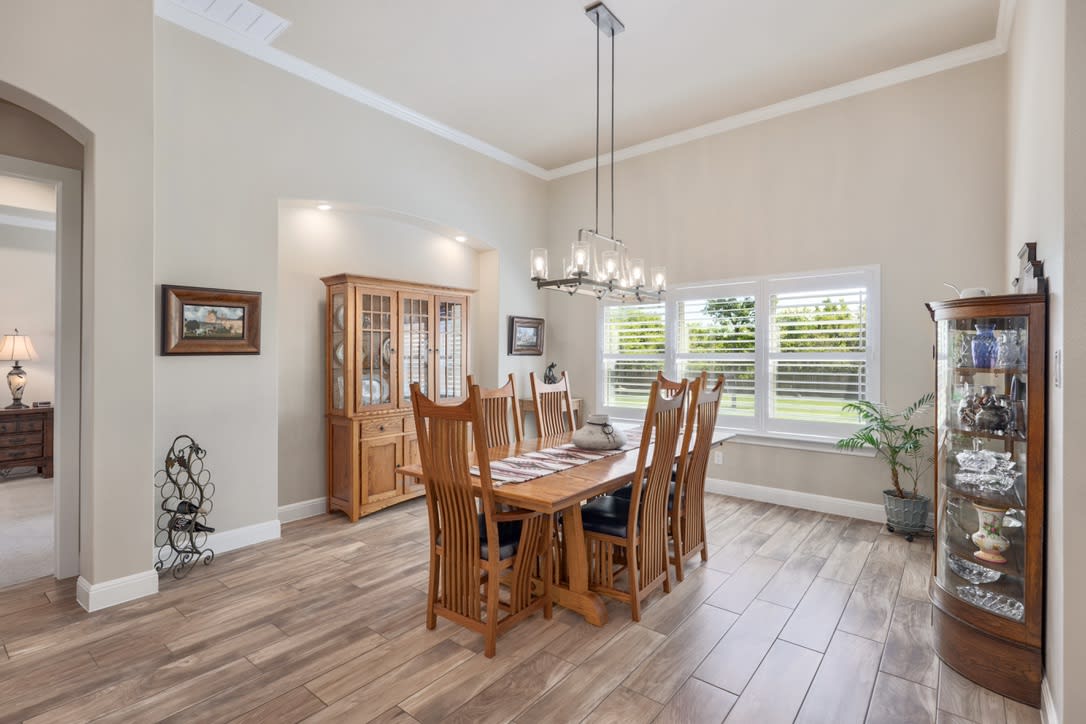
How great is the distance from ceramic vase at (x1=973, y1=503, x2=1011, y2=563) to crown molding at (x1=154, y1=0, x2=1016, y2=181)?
2987 mm

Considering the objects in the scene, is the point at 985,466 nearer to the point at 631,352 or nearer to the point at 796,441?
the point at 796,441

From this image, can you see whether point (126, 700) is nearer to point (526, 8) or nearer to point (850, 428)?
point (526, 8)

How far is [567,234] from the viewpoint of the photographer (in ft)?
19.6

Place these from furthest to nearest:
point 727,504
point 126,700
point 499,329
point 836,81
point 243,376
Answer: point 499,329 < point 727,504 < point 836,81 < point 243,376 < point 126,700

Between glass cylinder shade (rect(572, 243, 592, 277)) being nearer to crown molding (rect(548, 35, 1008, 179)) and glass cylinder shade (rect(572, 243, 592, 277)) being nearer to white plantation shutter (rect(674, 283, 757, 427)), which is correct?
white plantation shutter (rect(674, 283, 757, 427))

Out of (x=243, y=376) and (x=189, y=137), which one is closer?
(x=189, y=137)

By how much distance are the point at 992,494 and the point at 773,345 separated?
2.44m

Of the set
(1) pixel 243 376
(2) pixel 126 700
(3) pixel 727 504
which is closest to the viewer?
(2) pixel 126 700

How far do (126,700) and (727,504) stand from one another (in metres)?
4.11

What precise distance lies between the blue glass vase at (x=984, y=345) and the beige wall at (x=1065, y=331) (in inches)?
9.0

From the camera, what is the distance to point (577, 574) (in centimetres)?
273

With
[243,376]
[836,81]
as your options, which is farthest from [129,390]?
[836,81]

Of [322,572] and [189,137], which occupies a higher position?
[189,137]

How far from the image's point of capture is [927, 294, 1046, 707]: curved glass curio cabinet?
206 centimetres
